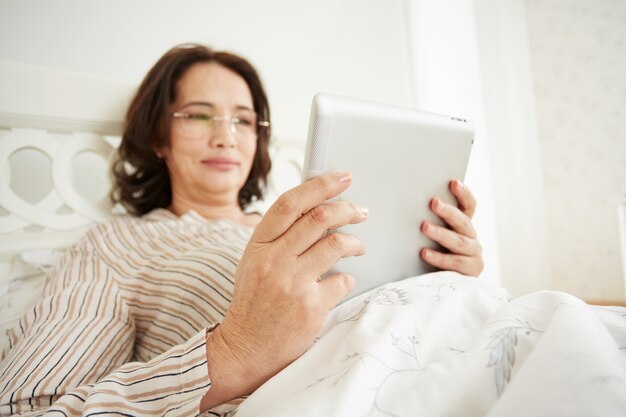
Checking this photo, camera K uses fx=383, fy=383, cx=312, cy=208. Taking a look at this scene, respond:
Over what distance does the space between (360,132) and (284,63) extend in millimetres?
1095

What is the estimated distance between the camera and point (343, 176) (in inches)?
16.9

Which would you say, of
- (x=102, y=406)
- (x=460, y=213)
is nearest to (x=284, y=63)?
(x=460, y=213)

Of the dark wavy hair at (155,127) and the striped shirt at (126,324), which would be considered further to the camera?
the dark wavy hair at (155,127)

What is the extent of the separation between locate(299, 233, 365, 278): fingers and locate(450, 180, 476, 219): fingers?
27 centimetres

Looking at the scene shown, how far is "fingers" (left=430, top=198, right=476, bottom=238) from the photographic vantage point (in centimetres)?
60

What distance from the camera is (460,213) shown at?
0.63 metres

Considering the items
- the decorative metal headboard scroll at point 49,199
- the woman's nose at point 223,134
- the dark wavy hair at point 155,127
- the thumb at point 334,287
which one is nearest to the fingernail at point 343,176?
the thumb at point 334,287

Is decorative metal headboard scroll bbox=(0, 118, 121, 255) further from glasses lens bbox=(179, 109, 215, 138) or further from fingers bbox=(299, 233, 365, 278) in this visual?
fingers bbox=(299, 233, 365, 278)

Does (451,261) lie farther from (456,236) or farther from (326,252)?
(326,252)

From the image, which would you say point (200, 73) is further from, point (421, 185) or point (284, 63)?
point (421, 185)

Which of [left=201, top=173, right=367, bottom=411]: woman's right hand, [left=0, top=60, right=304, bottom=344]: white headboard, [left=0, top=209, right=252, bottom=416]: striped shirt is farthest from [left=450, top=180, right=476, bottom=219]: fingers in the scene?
[left=0, top=60, right=304, bottom=344]: white headboard

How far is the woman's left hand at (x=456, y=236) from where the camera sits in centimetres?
61

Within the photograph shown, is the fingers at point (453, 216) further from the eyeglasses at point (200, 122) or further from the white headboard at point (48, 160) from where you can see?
the white headboard at point (48, 160)

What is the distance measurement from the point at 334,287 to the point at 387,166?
17cm
